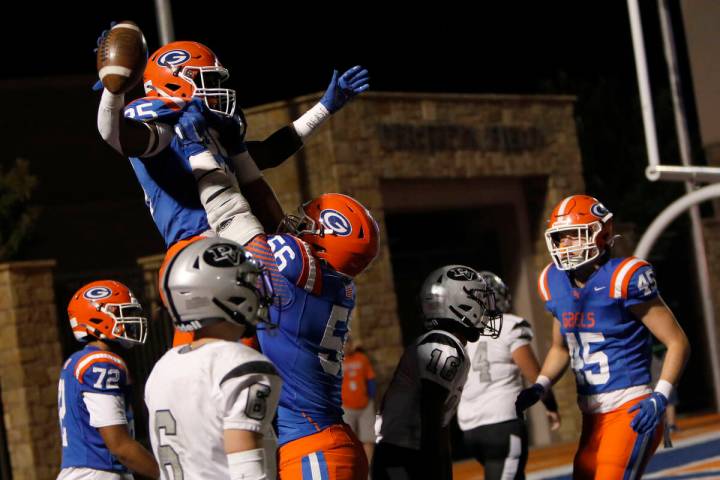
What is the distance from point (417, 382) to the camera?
16.9 feet

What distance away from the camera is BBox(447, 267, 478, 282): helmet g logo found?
5647mm

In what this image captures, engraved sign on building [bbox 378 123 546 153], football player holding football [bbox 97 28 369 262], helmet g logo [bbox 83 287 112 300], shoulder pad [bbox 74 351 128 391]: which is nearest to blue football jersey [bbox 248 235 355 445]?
football player holding football [bbox 97 28 369 262]

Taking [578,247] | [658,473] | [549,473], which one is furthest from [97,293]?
[549,473]

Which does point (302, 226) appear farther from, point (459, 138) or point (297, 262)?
point (459, 138)

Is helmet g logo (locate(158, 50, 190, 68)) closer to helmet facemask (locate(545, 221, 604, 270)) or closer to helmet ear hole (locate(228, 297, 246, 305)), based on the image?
helmet ear hole (locate(228, 297, 246, 305))

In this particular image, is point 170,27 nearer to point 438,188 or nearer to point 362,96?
point 362,96

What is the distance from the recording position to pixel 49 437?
37.5ft

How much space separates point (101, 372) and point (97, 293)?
0.55m

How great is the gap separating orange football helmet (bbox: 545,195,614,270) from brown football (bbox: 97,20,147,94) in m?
2.53

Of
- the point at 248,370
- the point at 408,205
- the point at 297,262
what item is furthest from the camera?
the point at 408,205

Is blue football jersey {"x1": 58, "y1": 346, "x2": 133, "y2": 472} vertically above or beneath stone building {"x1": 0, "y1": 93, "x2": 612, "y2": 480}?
Result: beneath

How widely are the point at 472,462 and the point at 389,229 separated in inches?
126

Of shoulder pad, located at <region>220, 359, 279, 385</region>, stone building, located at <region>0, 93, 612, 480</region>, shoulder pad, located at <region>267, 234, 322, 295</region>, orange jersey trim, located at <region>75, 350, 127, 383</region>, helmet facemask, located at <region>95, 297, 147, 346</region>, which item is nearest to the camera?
shoulder pad, located at <region>220, 359, 279, 385</region>

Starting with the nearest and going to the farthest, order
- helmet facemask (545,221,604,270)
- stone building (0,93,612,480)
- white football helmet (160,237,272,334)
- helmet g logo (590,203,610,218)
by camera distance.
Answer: white football helmet (160,237,272,334), helmet facemask (545,221,604,270), helmet g logo (590,203,610,218), stone building (0,93,612,480)
